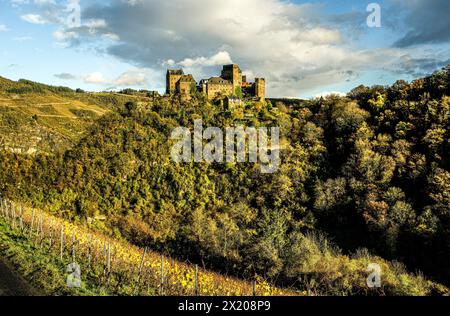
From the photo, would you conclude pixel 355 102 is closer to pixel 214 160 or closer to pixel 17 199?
pixel 214 160

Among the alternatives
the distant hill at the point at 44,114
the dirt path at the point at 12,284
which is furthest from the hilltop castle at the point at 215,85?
the dirt path at the point at 12,284

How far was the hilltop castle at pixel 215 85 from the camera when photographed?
61.9m

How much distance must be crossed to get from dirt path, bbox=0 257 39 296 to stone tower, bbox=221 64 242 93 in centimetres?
5524

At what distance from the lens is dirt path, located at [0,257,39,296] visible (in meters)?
11.2

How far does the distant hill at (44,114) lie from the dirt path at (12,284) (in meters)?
33.4

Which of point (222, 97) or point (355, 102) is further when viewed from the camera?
point (222, 97)

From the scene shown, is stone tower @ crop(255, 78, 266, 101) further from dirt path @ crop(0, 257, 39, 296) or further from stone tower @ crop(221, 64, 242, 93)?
dirt path @ crop(0, 257, 39, 296)

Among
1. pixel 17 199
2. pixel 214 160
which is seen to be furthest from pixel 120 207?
pixel 214 160

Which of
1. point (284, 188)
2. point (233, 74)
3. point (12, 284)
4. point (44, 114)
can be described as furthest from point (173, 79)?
point (12, 284)

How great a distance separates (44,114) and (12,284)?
2053 inches

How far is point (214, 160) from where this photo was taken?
163 ft

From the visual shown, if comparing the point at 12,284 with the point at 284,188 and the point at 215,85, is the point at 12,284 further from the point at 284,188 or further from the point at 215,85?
the point at 215,85

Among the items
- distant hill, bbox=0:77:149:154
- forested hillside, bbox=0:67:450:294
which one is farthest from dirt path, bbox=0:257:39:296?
distant hill, bbox=0:77:149:154
